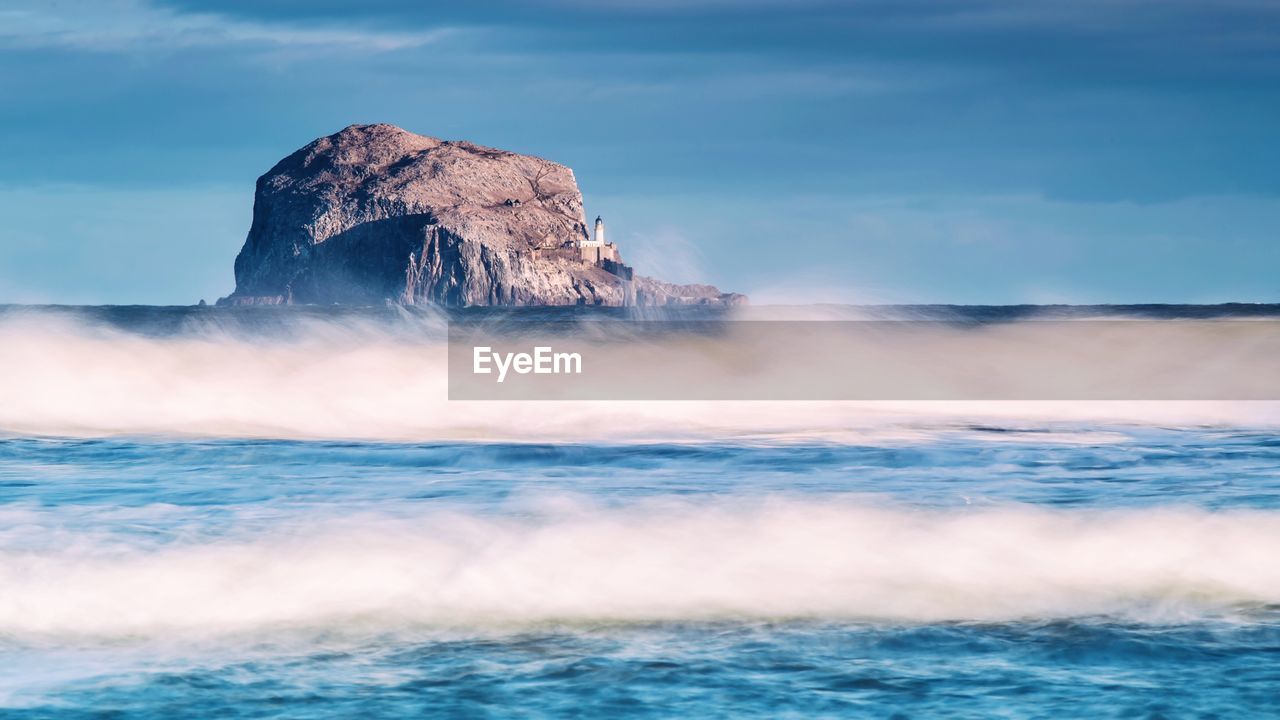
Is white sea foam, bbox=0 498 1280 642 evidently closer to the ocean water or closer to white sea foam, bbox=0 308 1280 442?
the ocean water

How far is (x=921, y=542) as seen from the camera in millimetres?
9164

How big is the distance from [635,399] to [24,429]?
9381 millimetres

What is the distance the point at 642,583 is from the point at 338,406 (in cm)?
1505

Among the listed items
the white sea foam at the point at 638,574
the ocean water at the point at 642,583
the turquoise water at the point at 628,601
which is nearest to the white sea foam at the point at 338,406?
the ocean water at the point at 642,583

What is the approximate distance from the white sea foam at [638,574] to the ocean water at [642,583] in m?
0.02

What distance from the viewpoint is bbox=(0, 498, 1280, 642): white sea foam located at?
7551 mm

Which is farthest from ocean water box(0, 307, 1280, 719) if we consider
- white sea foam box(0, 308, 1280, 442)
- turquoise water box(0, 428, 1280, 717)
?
white sea foam box(0, 308, 1280, 442)

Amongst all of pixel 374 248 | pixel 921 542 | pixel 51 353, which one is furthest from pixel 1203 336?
pixel 374 248

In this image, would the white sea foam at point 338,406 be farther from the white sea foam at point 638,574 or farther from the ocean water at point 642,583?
the white sea foam at point 638,574

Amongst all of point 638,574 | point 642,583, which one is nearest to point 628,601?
point 642,583

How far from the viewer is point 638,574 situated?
831 cm

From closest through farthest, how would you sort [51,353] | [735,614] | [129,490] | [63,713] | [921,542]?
[63,713] → [735,614] → [921,542] → [129,490] → [51,353]

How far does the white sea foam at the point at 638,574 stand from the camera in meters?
7.55

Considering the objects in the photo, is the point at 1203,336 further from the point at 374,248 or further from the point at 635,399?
the point at 374,248
